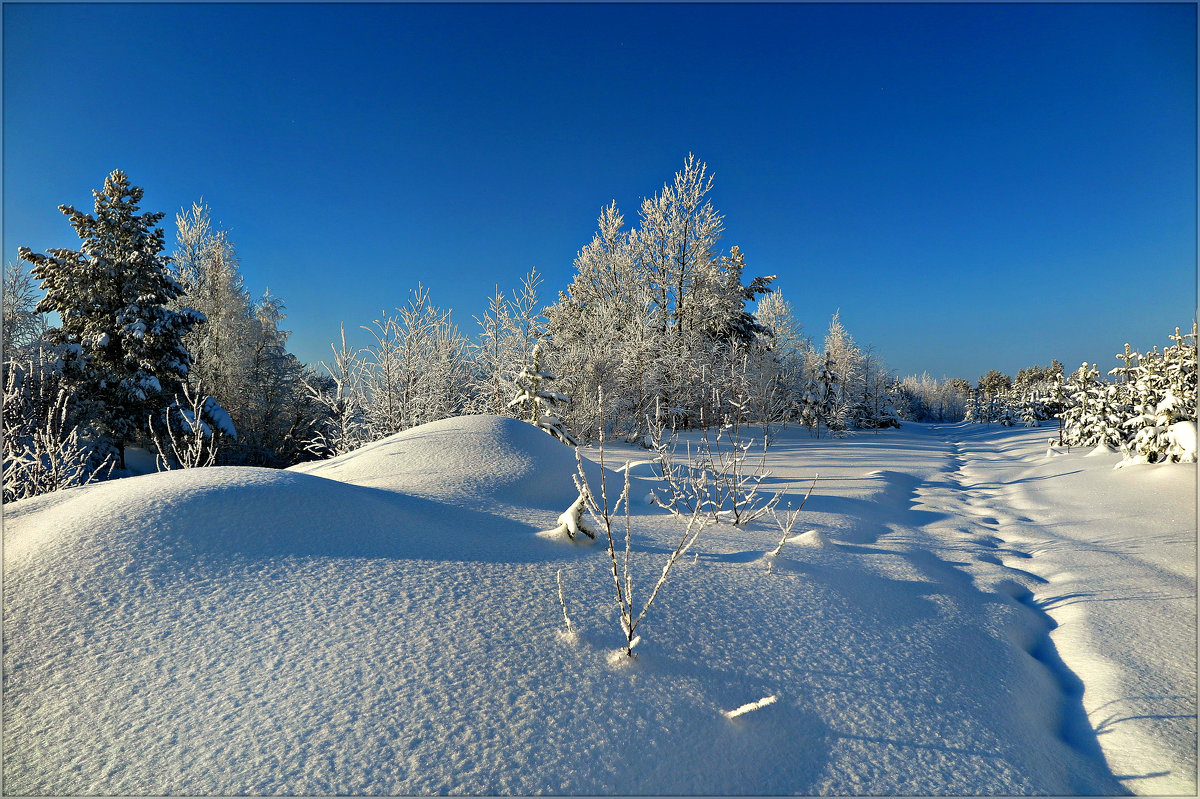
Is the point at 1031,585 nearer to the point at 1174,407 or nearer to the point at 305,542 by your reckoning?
the point at 305,542

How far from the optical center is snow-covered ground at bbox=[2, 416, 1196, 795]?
1.52 m

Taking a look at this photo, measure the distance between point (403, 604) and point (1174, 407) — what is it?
42.3 ft

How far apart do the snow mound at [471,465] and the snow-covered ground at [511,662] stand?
0.70 meters

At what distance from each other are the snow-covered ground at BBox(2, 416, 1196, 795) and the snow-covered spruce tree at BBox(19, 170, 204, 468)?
47.3ft

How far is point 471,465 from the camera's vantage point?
492cm

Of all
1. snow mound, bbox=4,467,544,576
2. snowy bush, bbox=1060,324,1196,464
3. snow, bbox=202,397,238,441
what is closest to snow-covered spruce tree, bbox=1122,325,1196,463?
snowy bush, bbox=1060,324,1196,464

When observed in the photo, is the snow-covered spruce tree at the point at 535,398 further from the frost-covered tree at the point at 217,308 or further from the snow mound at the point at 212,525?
the frost-covered tree at the point at 217,308

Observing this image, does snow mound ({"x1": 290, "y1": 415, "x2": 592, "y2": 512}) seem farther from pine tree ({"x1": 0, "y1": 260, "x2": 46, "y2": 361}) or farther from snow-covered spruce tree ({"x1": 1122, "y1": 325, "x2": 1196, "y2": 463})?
pine tree ({"x1": 0, "y1": 260, "x2": 46, "y2": 361})

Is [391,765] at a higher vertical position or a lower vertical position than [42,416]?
lower

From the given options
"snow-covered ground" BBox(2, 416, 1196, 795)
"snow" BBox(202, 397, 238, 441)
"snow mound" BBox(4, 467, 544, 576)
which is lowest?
"snow-covered ground" BBox(2, 416, 1196, 795)

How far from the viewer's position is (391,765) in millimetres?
1465

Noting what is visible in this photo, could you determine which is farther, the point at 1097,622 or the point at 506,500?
the point at 506,500

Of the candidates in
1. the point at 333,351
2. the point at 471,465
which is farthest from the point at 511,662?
the point at 333,351

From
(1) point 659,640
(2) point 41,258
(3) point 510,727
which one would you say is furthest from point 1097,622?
(2) point 41,258
